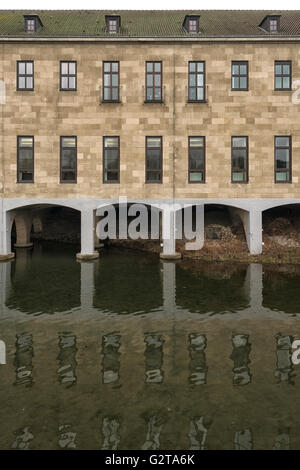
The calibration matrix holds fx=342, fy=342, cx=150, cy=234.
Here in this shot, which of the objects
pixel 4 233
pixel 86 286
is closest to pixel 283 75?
pixel 86 286

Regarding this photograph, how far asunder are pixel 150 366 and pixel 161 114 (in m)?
17.2

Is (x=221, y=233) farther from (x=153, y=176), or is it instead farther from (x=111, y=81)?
(x=111, y=81)

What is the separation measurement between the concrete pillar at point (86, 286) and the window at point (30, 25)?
15773mm

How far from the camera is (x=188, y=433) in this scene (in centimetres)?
558

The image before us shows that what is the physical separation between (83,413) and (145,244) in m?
21.5

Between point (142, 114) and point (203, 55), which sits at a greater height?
point (203, 55)

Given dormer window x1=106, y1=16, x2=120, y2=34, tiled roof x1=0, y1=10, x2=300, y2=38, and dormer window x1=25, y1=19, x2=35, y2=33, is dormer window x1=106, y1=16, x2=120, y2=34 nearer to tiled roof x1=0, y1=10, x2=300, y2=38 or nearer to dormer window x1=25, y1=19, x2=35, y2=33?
tiled roof x1=0, y1=10, x2=300, y2=38

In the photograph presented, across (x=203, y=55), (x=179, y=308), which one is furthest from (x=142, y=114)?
(x=179, y=308)

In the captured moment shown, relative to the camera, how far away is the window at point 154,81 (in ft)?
70.6

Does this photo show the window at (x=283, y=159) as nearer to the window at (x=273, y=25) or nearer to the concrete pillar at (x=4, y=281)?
the window at (x=273, y=25)

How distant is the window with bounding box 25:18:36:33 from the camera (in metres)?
22.5

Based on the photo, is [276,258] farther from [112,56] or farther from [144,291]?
[112,56]

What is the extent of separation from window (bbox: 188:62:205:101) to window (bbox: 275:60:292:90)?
465 centimetres

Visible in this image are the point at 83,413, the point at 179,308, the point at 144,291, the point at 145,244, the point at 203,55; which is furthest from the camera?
the point at 145,244
